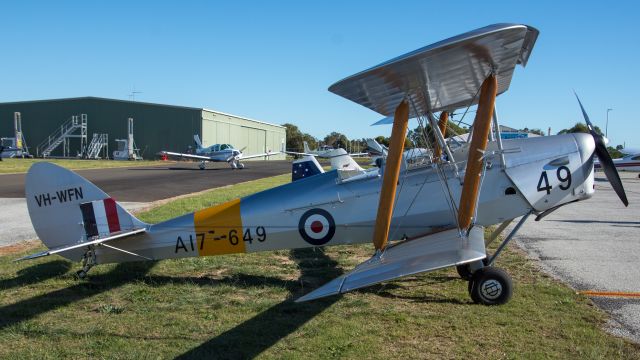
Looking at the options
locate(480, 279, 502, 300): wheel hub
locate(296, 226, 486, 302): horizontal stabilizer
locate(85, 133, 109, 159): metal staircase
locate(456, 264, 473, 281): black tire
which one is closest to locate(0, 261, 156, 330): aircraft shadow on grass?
locate(296, 226, 486, 302): horizontal stabilizer

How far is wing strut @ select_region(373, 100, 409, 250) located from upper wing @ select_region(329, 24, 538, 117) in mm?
287

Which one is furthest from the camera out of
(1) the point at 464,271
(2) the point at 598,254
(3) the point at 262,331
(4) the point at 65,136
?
(4) the point at 65,136

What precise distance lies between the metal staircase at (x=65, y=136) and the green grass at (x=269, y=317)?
67445 millimetres

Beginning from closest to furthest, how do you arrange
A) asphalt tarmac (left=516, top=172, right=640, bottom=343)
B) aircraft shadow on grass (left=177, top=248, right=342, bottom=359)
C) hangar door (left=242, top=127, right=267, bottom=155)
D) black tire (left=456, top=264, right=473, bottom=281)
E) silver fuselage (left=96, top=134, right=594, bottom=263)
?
aircraft shadow on grass (left=177, top=248, right=342, bottom=359) < asphalt tarmac (left=516, top=172, right=640, bottom=343) < silver fuselage (left=96, top=134, right=594, bottom=263) < black tire (left=456, top=264, right=473, bottom=281) < hangar door (left=242, top=127, right=267, bottom=155)

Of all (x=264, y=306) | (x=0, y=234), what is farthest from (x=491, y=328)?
(x=0, y=234)

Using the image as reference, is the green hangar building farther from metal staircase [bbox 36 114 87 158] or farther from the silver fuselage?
the silver fuselage

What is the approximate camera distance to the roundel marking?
679 cm

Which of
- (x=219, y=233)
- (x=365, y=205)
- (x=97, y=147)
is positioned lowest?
(x=219, y=233)

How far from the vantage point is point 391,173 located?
5.90m

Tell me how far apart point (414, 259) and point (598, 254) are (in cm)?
532

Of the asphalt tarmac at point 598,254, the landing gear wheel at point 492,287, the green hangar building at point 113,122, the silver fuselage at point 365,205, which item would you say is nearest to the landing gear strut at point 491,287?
the landing gear wheel at point 492,287

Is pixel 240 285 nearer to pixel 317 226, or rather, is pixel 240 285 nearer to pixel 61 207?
pixel 317 226

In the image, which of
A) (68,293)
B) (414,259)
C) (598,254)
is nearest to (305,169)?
(598,254)

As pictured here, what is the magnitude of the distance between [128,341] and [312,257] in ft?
13.8
